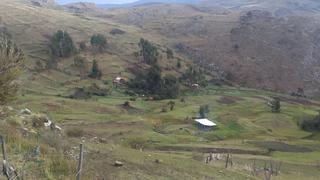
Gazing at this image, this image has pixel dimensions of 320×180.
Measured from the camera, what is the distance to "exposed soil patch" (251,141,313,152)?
6850 cm

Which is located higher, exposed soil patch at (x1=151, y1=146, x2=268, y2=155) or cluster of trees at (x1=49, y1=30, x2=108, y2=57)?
exposed soil patch at (x1=151, y1=146, x2=268, y2=155)

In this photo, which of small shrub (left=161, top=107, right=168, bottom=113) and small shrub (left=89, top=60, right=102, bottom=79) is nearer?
small shrub (left=161, top=107, right=168, bottom=113)

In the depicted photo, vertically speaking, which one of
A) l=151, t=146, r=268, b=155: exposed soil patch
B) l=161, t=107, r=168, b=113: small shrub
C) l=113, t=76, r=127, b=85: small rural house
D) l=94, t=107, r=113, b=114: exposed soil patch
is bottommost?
l=113, t=76, r=127, b=85: small rural house

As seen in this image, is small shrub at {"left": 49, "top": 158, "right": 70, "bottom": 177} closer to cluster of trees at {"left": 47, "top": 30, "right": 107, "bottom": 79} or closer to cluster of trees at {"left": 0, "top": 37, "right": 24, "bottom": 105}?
cluster of trees at {"left": 0, "top": 37, "right": 24, "bottom": 105}

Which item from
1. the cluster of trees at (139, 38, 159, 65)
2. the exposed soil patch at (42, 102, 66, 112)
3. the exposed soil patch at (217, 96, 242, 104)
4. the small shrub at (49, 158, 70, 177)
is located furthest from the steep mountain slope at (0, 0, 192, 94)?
the small shrub at (49, 158, 70, 177)

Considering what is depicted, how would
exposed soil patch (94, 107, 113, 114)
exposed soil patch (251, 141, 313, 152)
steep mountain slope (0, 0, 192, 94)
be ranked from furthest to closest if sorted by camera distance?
steep mountain slope (0, 0, 192, 94), exposed soil patch (94, 107, 113, 114), exposed soil patch (251, 141, 313, 152)

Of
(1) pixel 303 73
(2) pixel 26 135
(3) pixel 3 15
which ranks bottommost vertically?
(1) pixel 303 73

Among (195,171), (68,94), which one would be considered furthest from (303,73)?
(195,171)

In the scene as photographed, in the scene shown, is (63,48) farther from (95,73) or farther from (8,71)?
(8,71)

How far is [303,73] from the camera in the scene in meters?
186

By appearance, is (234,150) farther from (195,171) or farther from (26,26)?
(26,26)

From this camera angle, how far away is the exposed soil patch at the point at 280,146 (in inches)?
2697

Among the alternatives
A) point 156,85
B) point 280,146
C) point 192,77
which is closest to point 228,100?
point 156,85

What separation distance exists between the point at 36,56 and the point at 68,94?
125 feet
